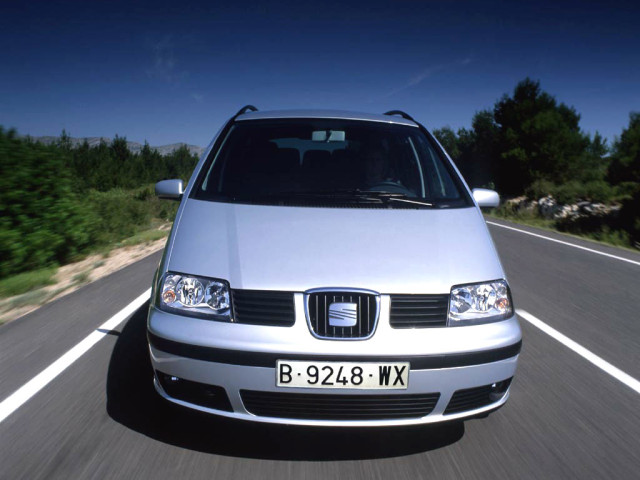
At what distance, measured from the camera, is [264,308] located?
247cm

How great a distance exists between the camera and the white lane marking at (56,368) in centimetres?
310

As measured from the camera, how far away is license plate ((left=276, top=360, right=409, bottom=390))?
2.37 m

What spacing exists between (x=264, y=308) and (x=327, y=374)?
41cm

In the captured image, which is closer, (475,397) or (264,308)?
(264,308)

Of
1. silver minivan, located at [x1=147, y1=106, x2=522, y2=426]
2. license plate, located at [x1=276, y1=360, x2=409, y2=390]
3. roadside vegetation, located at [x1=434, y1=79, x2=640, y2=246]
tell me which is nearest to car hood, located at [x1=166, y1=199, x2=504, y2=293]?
silver minivan, located at [x1=147, y1=106, x2=522, y2=426]

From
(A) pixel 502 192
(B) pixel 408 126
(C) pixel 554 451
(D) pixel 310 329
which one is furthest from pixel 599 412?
(A) pixel 502 192

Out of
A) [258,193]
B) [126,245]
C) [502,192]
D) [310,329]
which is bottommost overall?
[502,192]

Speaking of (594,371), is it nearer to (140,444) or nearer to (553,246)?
(140,444)

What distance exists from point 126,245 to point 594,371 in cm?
926

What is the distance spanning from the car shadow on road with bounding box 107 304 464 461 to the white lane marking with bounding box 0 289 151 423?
0.52 meters

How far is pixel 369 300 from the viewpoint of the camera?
2.47 metres

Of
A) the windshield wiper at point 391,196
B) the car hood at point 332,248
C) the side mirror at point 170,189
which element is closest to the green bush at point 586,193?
the windshield wiper at point 391,196

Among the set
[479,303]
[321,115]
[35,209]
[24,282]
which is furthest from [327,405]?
[35,209]

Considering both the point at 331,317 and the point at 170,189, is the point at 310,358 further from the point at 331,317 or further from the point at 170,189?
the point at 170,189
